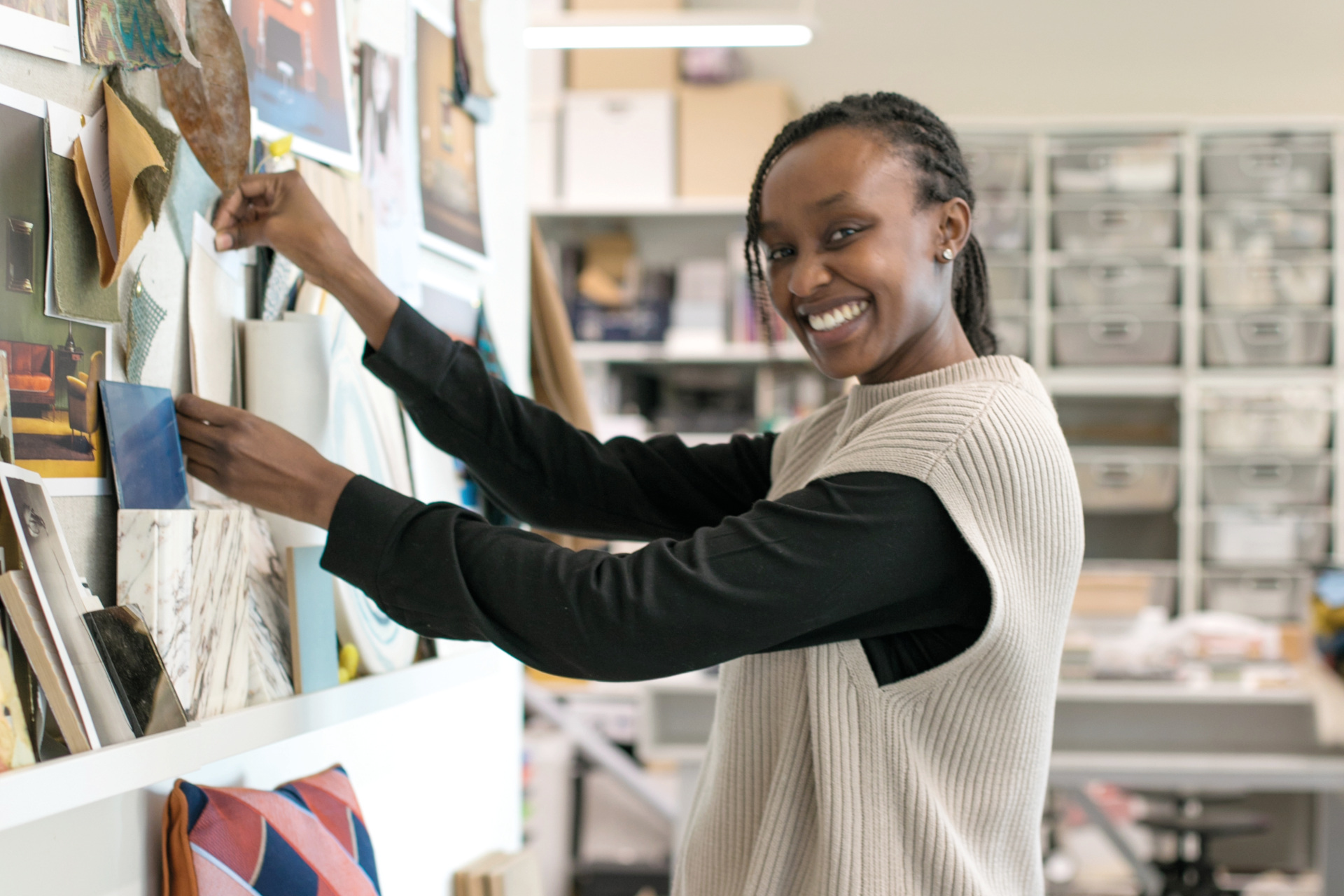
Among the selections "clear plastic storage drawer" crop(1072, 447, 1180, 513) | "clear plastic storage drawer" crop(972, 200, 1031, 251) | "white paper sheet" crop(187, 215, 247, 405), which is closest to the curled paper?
"white paper sheet" crop(187, 215, 247, 405)

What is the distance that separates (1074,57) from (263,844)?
14.9 ft

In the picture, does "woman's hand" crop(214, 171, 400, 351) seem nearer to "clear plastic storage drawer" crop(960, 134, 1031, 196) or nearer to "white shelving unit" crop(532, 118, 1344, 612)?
"white shelving unit" crop(532, 118, 1344, 612)

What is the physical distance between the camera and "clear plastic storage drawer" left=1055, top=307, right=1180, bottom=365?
4.09 meters

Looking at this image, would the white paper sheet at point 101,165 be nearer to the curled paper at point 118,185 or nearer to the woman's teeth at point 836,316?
the curled paper at point 118,185

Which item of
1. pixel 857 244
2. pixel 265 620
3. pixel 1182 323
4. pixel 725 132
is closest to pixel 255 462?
pixel 265 620

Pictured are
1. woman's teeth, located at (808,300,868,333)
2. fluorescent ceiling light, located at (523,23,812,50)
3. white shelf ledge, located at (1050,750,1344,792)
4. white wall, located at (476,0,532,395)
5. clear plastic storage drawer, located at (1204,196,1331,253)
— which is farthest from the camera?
clear plastic storage drawer, located at (1204,196,1331,253)

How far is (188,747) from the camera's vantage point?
757 millimetres

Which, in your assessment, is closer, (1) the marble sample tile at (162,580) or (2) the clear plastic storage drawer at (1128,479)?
(1) the marble sample tile at (162,580)

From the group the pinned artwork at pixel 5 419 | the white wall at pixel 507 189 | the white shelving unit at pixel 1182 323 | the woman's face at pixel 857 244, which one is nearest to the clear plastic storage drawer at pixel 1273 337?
the white shelving unit at pixel 1182 323

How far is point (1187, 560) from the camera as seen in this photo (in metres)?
4.09

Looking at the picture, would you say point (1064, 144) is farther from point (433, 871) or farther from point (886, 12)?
point (433, 871)

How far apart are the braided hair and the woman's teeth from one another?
0.10m

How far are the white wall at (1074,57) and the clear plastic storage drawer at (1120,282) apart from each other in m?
0.82

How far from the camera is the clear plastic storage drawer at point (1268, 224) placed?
399cm
